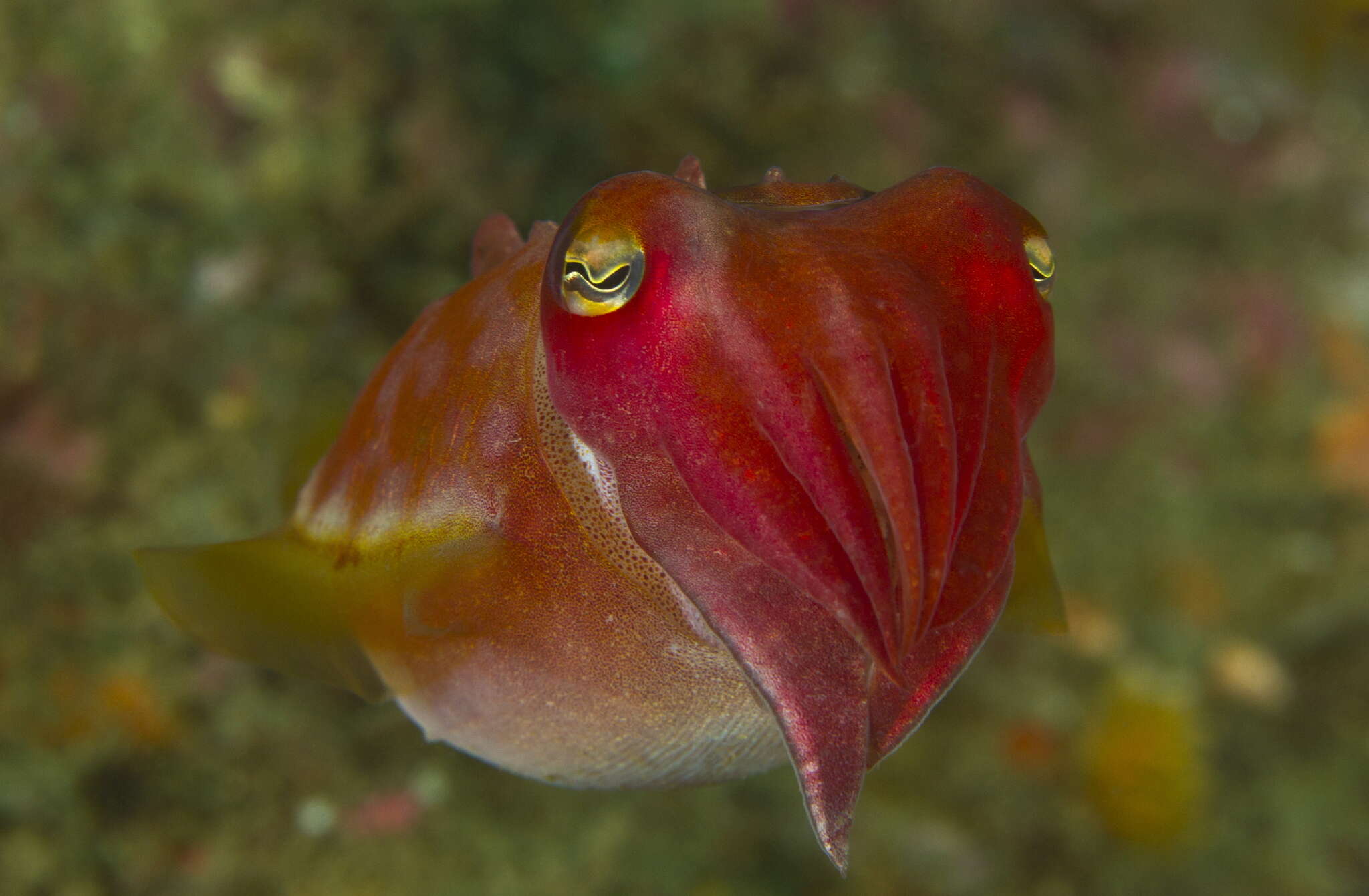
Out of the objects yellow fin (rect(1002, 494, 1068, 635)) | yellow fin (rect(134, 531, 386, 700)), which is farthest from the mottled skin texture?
yellow fin (rect(134, 531, 386, 700))

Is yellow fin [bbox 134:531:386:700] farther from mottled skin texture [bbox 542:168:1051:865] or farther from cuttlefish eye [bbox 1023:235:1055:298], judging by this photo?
cuttlefish eye [bbox 1023:235:1055:298]

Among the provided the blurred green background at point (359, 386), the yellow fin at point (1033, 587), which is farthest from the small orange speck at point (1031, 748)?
the yellow fin at point (1033, 587)

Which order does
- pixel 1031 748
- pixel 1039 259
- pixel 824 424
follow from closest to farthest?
pixel 824 424 → pixel 1039 259 → pixel 1031 748

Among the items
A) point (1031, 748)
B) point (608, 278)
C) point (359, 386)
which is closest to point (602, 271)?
point (608, 278)

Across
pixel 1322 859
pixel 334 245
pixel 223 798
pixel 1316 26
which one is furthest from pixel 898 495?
pixel 1316 26

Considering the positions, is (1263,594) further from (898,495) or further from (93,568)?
(93,568)

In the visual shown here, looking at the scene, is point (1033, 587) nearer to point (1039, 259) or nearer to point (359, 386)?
point (1039, 259)
